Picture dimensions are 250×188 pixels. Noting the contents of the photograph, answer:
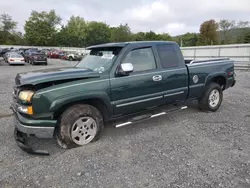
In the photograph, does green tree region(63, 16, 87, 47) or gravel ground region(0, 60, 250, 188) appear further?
green tree region(63, 16, 87, 47)

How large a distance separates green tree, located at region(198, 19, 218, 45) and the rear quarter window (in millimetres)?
56718

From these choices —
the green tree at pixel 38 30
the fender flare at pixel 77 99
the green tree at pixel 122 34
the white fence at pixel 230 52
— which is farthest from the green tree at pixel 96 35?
the fender flare at pixel 77 99

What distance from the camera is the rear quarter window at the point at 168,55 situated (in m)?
4.08

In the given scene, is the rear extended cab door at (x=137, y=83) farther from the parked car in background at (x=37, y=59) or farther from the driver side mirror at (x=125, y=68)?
the parked car in background at (x=37, y=59)

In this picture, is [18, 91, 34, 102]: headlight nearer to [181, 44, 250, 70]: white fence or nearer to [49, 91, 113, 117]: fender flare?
[49, 91, 113, 117]: fender flare

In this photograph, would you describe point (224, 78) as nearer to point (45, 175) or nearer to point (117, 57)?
point (117, 57)

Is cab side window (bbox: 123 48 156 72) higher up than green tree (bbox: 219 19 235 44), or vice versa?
green tree (bbox: 219 19 235 44)

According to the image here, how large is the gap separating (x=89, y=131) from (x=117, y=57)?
1439mm

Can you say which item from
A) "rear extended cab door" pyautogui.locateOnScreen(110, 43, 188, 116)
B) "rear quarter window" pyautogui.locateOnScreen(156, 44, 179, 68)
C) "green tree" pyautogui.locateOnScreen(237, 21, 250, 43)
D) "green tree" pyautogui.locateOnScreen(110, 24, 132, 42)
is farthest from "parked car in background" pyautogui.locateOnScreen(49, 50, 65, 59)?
"green tree" pyautogui.locateOnScreen(237, 21, 250, 43)

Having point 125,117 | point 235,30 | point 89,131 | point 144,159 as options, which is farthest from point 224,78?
point 235,30

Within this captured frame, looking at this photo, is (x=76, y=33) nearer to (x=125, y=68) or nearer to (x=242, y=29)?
(x=242, y=29)

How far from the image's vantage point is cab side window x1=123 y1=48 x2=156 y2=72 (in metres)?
3.71

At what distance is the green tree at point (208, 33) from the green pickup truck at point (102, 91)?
5696cm

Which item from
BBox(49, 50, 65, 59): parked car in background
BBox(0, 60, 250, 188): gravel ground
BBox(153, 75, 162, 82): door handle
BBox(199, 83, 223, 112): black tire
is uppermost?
BBox(49, 50, 65, 59): parked car in background
